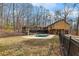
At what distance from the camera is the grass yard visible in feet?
10.4

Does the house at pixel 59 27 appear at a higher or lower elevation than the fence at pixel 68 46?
higher

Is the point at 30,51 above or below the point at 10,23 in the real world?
below

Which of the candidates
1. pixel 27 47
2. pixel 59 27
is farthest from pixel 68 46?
pixel 27 47

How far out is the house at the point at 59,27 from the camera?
10.4ft

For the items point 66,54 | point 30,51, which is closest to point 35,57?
point 30,51

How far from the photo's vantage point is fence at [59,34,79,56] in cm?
310

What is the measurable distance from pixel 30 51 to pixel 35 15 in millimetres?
410

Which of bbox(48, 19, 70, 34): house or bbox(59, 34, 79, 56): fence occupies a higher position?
bbox(48, 19, 70, 34): house

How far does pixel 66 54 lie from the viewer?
315 centimetres

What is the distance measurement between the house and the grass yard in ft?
0.27

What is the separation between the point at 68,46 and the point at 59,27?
24 cm

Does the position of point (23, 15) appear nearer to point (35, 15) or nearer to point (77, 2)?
point (35, 15)

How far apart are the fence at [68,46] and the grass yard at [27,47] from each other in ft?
0.19

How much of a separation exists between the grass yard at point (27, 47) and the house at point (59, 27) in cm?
8
